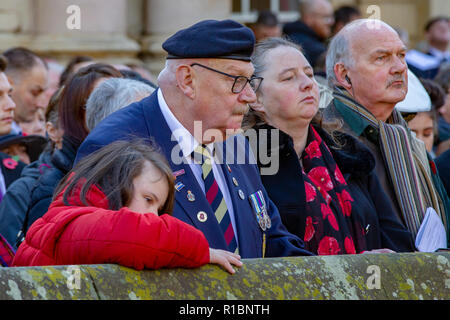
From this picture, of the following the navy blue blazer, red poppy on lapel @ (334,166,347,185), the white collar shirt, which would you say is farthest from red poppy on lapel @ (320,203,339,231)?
the white collar shirt

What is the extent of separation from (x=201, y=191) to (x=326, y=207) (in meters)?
0.96

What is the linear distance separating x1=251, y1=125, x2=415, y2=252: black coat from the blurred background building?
16.9ft

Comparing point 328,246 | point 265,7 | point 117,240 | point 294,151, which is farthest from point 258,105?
point 265,7

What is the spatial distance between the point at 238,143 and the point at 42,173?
4.70 feet

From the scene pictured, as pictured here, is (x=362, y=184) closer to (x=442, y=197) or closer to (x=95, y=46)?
(x=442, y=197)

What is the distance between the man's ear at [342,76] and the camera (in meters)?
5.52

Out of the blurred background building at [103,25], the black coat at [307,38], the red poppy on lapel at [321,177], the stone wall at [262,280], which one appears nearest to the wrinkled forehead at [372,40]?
the red poppy on lapel at [321,177]

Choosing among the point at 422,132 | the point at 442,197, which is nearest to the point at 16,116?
the point at 422,132

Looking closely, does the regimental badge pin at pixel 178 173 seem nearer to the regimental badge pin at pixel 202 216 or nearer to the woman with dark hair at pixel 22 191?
the regimental badge pin at pixel 202 216

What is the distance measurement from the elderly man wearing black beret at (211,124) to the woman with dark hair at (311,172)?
0.39m

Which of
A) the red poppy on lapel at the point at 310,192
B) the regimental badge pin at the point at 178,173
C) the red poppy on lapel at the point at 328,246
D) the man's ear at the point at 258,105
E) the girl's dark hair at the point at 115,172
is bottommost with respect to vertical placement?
the red poppy on lapel at the point at 328,246

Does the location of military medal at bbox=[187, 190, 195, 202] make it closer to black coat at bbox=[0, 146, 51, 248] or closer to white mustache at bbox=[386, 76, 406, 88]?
black coat at bbox=[0, 146, 51, 248]

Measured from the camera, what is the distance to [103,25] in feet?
35.3

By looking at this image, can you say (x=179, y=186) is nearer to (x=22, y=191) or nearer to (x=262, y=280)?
Answer: (x=262, y=280)
